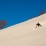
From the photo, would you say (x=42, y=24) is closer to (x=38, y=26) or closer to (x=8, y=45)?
(x=38, y=26)

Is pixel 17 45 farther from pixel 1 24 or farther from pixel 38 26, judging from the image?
pixel 1 24

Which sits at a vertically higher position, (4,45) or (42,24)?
(42,24)

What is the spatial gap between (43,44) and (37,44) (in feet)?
0.84

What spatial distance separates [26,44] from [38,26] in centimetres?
219

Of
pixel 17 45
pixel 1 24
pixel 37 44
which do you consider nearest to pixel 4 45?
pixel 17 45

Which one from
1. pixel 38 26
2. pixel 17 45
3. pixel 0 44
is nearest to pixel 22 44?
pixel 17 45

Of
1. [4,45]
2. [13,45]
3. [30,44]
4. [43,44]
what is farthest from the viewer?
[4,45]

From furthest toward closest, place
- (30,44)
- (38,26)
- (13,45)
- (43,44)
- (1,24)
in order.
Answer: (1,24) < (38,26) < (13,45) < (30,44) < (43,44)

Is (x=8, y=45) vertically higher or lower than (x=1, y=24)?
lower

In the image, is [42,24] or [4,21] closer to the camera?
[42,24]

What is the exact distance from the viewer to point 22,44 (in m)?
5.12

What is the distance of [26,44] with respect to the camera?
4988 millimetres

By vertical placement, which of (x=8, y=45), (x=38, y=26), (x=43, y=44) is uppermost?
(x=38, y=26)

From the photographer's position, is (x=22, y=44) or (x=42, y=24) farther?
(x=42, y=24)
